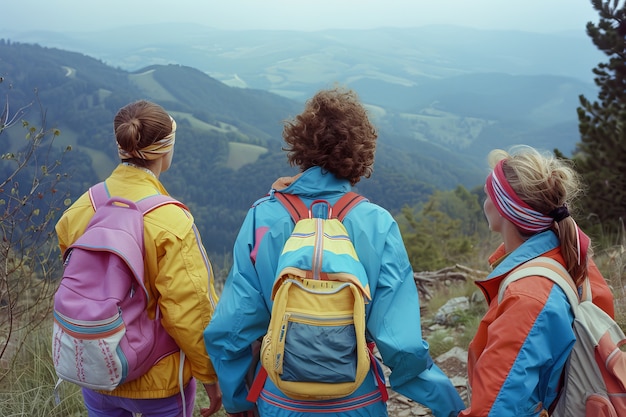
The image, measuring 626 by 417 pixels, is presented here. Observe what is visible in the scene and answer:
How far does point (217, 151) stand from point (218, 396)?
2721 inches

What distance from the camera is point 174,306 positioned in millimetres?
2195

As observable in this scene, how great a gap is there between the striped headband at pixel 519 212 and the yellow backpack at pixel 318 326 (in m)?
0.56

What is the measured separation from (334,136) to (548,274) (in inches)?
36.3

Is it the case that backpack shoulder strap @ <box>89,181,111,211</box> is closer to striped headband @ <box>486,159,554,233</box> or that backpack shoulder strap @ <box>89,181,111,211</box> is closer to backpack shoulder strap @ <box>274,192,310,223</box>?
backpack shoulder strap @ <box>274,192,310,223</box>

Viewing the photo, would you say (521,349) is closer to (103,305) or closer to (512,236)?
(512,236)

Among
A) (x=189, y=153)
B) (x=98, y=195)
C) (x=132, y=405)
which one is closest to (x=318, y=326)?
(x=132, y=405)

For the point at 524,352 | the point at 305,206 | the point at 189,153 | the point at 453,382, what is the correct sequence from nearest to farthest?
the point at 524,352 → the point at 305,206 → the point at 453,382 → the point at 189,153

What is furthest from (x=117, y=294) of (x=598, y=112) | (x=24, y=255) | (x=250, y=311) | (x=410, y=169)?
(x=410, y=169)

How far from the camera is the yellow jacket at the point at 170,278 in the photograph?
2.18m

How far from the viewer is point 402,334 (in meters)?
2.02

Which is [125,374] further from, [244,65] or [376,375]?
[244,65]

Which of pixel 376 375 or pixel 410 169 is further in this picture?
pixel 410 169

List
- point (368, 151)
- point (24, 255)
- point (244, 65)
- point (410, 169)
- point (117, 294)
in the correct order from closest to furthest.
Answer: point (117, 294) → point (368, 151) → point (24, 255) → point (410, 169) → point (244, 65)

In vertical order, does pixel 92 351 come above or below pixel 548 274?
below
